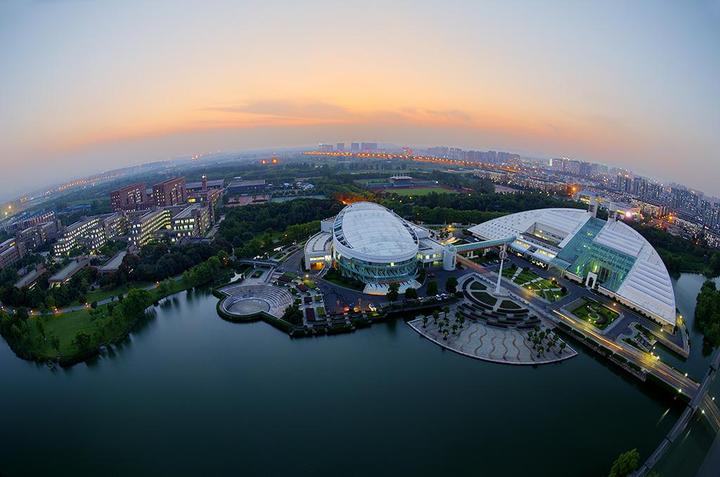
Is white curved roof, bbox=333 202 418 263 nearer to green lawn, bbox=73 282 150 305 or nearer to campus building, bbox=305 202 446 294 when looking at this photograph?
campus building, bbox=305 202 446 294

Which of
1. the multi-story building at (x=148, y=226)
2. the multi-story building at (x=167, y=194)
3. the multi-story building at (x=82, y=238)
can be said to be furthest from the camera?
the multi-story building at (x=167, y=194)

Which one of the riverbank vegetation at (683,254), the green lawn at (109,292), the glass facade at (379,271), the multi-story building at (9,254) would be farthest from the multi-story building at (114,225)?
the riverbank vegetation at (683,254)

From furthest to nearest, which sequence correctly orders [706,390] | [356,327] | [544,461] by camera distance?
[356,327]
[706,390]
[544,461]

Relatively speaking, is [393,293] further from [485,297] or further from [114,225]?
[114,225]

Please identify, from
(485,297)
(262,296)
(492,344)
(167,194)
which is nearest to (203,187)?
(167,194)

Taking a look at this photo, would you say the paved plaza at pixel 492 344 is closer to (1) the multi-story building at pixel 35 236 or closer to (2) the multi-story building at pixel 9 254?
(2) the multi-story building at pixel 9 254

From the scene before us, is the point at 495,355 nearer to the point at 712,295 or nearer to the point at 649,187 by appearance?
the point at 712,295

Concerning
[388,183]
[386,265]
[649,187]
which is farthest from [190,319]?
[649,187]
